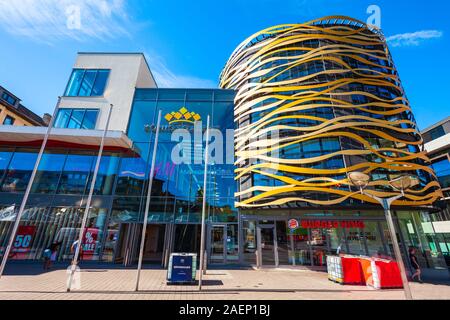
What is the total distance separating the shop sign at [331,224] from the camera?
15492 mm

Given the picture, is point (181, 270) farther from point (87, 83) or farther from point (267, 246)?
point (87, 83)

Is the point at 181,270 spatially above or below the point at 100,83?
below

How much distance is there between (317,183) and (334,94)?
8427 mm

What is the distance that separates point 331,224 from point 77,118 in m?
24.6

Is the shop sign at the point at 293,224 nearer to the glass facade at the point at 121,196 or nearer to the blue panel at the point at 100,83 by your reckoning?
the glass facade at the point at 121,196

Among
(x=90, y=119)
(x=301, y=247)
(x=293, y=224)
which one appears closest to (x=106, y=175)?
(x=90, y=119)

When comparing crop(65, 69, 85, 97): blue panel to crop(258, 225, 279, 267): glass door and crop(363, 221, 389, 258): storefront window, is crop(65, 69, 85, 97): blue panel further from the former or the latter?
crop(363, 221, 389, 258): storefront window

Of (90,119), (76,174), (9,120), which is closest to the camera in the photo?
(76,174)

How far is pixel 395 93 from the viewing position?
19.5 m

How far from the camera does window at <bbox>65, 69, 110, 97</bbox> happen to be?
19.7m

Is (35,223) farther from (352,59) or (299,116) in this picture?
(352,59)

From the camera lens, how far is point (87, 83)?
794 inches
